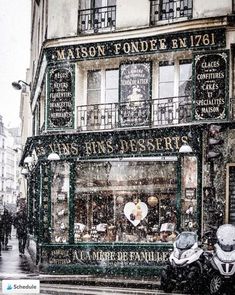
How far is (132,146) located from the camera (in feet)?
62.0

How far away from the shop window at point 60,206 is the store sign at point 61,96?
1402 mm

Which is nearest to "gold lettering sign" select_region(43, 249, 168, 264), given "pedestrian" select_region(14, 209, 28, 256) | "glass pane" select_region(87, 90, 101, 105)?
"glass pane" select_region(87, 90, 101, 105)

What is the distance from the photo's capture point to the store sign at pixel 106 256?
59.1 ft

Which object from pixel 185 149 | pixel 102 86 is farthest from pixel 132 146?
pixel 102 86

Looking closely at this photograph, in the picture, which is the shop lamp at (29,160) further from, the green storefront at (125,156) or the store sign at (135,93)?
the store sign at (135,93)

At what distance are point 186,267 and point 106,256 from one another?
219 inches

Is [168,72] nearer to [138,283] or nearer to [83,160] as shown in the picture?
[83,160]

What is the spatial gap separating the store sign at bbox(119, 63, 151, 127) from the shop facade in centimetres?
3

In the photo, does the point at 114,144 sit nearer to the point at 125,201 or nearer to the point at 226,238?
the point at 125,201

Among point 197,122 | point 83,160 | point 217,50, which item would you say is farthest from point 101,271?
point 217,50

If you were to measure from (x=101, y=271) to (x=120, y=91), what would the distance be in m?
4.78

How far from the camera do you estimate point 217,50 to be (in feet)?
59.2

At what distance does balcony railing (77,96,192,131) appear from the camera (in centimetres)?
1869

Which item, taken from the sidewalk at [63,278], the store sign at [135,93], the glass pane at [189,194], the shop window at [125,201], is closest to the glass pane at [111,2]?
the store sign at [135,93]
